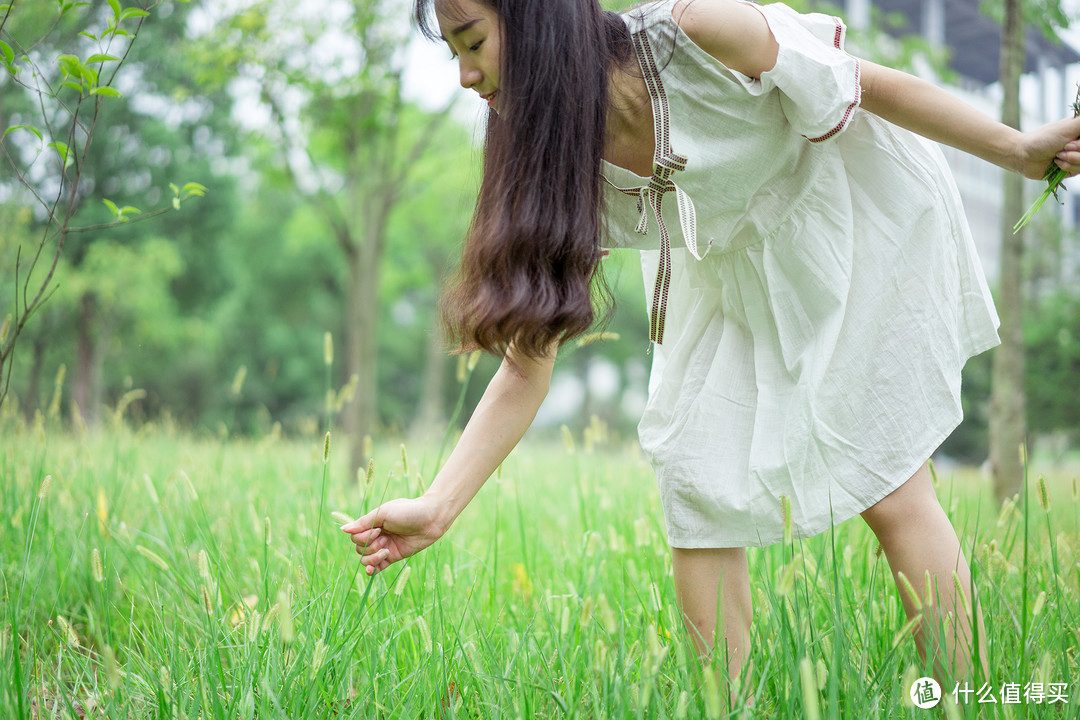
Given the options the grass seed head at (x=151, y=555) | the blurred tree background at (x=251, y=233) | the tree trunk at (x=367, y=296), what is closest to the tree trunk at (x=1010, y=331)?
the blurred tree background at (x=251, y=233)

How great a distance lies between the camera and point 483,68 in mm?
1221

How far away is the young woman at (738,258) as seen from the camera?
45.7 inches

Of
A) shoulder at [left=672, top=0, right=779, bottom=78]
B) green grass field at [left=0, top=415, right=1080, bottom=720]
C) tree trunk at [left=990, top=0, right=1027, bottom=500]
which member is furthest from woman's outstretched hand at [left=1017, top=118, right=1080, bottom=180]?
tree trunk at [left=990, top=0, right=1027, bottom=500]

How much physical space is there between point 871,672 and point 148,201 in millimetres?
11386

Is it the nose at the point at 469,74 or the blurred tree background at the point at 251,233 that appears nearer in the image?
the nose at the point at 469,74

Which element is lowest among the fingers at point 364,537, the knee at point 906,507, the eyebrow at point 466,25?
the fingers at point 364,537

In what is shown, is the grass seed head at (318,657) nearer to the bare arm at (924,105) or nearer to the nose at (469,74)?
the nose at (469,74)

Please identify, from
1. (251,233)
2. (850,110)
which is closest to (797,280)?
(850,110)

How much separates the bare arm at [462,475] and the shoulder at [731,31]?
0.55 meters

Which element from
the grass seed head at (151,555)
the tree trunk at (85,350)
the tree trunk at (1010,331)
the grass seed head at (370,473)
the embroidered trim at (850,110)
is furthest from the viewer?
the tree trunk at (85,350)

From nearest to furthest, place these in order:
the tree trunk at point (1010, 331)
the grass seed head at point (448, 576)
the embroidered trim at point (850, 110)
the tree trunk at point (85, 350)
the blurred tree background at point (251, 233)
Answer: the embroidered trim at point (850, 110), the grass seed head at point (448, 576), the tree trunk at point (1010, 331), the blurred tree background at point (251, 233), the tree trunk at point (85, 350)

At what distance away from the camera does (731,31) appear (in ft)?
3.98

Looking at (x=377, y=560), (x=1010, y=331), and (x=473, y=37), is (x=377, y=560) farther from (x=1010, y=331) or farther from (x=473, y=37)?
(x=1010, y=331)

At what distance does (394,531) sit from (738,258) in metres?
0.75
